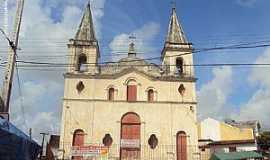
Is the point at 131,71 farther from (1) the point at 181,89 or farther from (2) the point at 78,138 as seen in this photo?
(2) the point at 78,138

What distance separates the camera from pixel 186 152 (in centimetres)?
3384

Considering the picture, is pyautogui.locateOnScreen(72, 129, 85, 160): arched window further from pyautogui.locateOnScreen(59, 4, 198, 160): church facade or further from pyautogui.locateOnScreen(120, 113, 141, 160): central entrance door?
pyautogui.locateOnScreen(120, 113, 141, 160): central entrance door

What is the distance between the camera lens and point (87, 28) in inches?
1502

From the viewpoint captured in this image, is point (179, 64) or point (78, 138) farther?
point (179, 64)

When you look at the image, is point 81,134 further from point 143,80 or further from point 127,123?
point 143,80

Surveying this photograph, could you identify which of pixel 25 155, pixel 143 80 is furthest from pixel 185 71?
pixel 25 155

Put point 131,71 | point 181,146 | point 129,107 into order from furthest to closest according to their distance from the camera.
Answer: point 131,71 → point 129,107 → point 181,146

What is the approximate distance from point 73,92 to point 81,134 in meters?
3.98

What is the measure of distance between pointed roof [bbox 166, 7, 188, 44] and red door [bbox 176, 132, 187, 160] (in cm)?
961

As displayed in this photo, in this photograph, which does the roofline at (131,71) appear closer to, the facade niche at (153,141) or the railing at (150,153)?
the facade niche at (153,141)

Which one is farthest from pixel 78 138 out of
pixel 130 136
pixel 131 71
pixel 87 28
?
pixel 87 28

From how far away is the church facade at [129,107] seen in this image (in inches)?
1328

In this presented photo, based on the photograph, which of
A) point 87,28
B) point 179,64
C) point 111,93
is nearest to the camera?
point 111,93

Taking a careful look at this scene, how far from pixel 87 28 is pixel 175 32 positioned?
9129 mm
